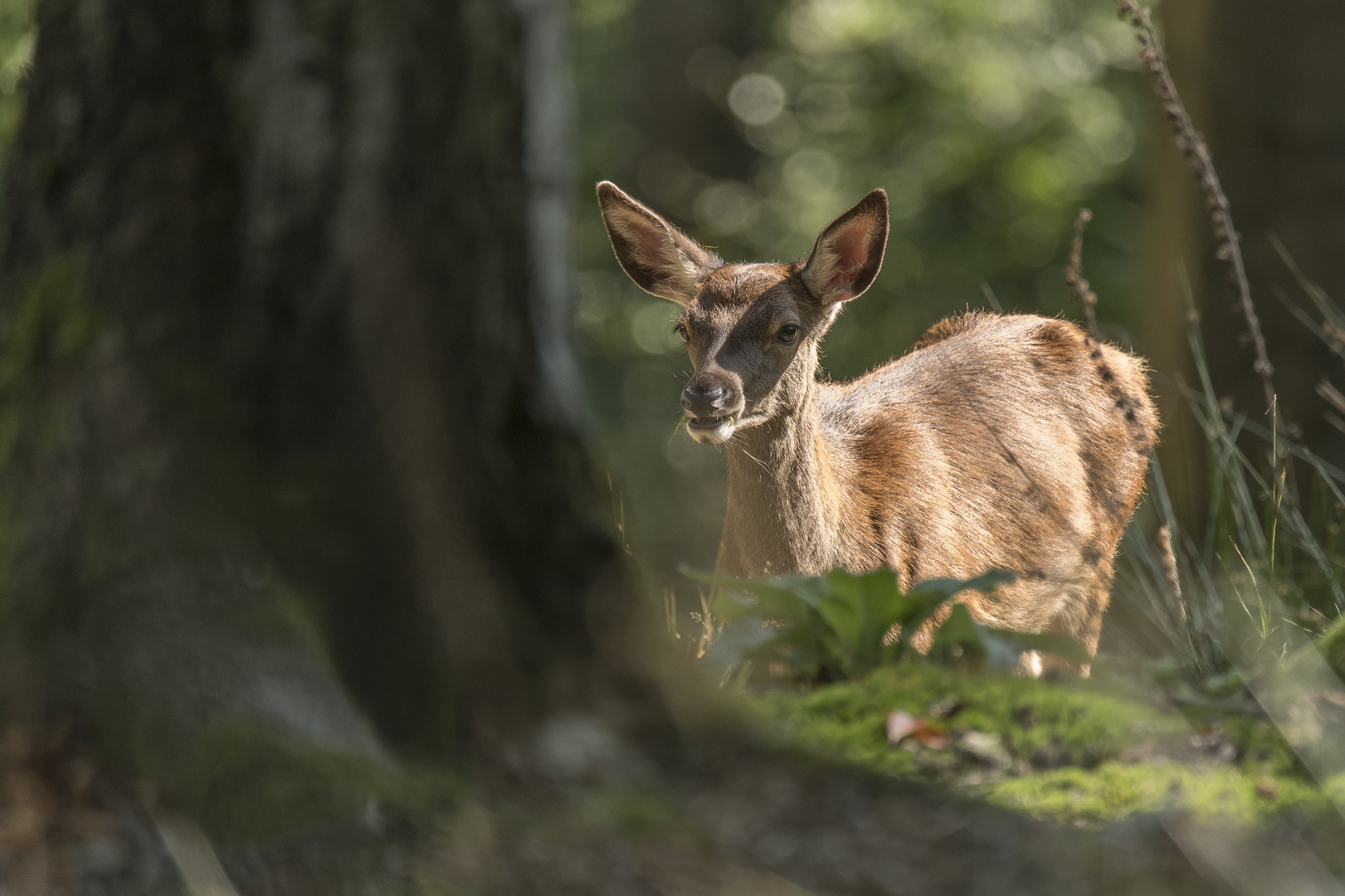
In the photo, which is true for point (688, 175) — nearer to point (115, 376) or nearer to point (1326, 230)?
point (1326, 230)

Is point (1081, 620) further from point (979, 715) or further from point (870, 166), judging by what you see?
point (870, 166)

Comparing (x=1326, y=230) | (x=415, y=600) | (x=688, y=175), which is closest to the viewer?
(x=415, y=600)

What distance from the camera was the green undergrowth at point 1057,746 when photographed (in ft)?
7.68

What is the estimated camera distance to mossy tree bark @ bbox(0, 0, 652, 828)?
2172 mm

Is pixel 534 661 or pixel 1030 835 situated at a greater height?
pixel 534 661

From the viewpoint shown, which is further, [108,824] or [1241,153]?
[1241,153]

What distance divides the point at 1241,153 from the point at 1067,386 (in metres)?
2.42

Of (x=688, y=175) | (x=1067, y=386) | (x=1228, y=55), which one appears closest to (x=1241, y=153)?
(x=1228, y=55)

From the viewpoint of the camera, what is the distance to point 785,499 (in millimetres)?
4996

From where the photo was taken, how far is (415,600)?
2.23 metres

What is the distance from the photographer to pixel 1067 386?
635 cm

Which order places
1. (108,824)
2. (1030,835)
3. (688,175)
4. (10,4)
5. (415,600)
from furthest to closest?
(688,175), (10,4), (415,600), (1030,835), (108,824)

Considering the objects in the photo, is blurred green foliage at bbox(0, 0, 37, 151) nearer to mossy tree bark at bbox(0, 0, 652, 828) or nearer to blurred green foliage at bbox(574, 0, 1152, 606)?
mossy tree bark at bbox(0, 0, 652, 828)

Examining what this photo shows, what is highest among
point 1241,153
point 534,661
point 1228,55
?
point 1228,55
